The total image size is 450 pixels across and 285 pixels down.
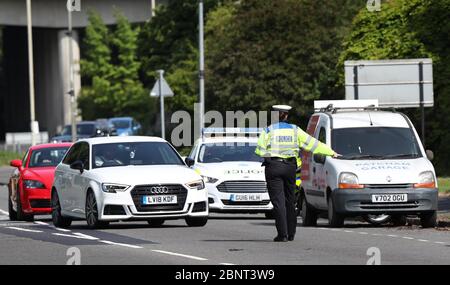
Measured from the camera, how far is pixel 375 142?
894 inches

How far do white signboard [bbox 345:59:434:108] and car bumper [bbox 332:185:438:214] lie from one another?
36.8 ft

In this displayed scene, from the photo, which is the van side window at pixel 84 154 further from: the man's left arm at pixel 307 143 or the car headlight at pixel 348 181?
the man's left arm at pixel 307 143

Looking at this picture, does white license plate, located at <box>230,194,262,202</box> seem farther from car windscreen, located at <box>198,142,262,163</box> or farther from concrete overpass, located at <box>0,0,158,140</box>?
concrete overpass, located at <box>0,0,158,140</box>

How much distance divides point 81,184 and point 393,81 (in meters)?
12.7

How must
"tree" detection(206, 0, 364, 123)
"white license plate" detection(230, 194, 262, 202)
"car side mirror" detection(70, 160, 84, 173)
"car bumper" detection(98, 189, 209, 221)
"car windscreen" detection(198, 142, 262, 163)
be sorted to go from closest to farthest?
"car bumper" detection(98, 189, 209, 221)
"car side mirror" detection(70, 160, 84, 173)
"white license plate" detection(230, 194, 262, 202)
"car windscreen" detection(198, 142, 262, 163)
"tree" detection(206, 0, 364, 123)

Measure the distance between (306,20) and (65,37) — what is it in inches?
1522

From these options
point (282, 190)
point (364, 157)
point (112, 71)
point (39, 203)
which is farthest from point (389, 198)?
point (112, 71)

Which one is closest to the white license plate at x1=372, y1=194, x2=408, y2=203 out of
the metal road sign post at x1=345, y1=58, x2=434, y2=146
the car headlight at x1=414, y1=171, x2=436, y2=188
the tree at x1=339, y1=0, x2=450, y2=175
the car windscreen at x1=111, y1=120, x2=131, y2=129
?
the car headlight at x1=414, y1=171, x2=436, y2=188

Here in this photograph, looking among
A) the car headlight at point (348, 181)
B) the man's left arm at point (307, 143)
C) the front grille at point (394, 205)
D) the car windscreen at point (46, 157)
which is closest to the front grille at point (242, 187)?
the car windscreen at point (46, 157)

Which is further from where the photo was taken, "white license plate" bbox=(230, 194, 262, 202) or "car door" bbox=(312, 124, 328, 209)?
"white license plate" bbox=(230, 194, 262, 202)

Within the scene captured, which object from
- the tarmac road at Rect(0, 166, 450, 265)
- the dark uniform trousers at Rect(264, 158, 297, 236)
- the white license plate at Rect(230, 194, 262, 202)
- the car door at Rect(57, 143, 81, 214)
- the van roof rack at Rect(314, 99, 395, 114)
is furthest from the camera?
the white license plate at Rect(230, 194, 262, 202)

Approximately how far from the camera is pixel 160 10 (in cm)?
6488

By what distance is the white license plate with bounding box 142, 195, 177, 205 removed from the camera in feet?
69.5
